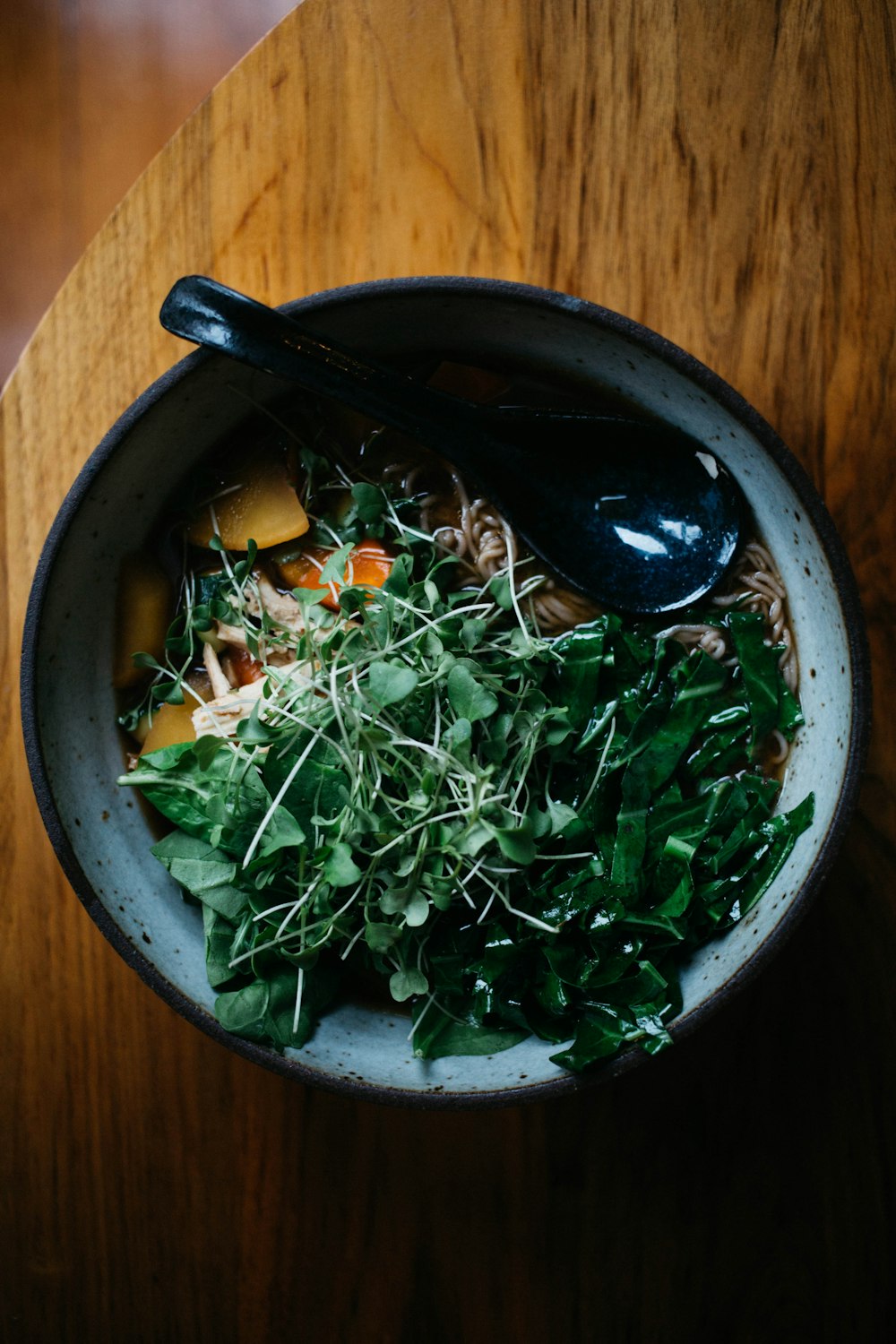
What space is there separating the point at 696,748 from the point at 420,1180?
71 cm

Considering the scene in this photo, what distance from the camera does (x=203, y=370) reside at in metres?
1.17

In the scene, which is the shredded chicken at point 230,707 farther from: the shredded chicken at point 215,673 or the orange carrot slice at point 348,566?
the orange carrot slice at point 348,566

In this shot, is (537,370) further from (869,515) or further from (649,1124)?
(649,1124)

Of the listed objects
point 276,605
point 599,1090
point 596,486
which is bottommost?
point 599,1090

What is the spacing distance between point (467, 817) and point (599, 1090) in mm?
463

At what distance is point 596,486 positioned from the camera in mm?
1316

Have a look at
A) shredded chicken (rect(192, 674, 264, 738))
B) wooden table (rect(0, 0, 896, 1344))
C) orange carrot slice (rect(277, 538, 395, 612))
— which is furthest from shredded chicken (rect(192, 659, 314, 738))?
wooden table (rect(0, 0, 896, 1344))

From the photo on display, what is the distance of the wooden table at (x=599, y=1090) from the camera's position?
1.28 meters

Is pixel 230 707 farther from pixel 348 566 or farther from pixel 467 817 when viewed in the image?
pixel 467 817

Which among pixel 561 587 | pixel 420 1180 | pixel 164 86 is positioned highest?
pixel 164 86

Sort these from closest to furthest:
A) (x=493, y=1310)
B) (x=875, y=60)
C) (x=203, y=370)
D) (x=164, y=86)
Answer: (x=203, y=370) → (x=875, y=60) → (x=493, y=1310) → (x=164, y=86)

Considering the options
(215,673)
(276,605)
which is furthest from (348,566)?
(215,673)

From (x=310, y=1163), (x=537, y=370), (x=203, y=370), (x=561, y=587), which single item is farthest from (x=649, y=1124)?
(x=203, y=370)

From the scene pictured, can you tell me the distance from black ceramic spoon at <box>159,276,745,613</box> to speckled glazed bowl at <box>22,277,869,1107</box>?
5cm
